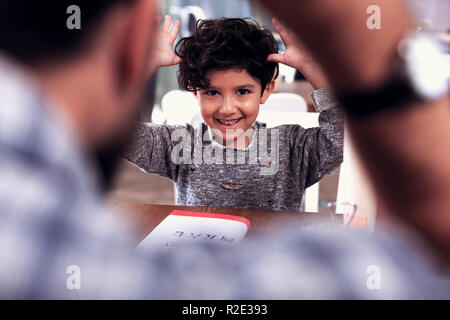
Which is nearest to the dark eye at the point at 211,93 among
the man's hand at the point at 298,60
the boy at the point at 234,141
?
the boy at the point at 234,141

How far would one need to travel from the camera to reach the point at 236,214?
408 millimetres

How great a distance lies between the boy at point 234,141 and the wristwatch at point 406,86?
0.11 meters

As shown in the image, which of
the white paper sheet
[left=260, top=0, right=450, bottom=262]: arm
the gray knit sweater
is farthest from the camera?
the gray knit sweater

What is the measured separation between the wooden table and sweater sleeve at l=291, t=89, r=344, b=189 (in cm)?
6

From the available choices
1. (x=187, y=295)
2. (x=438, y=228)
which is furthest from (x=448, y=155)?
(x=187, y=295)

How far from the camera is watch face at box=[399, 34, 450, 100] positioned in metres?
0.23

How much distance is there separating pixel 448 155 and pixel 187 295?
18cm

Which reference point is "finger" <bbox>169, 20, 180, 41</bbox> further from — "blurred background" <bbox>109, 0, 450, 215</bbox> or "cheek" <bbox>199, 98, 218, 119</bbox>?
"cheek" <bbox>199, 98, 218, 119</bbox>

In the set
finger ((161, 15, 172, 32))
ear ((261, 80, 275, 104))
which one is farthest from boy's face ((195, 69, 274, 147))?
finger ((161, 15, 172, 32))

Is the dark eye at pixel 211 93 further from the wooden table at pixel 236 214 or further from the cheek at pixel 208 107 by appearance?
the wooden table at pixel 236 214

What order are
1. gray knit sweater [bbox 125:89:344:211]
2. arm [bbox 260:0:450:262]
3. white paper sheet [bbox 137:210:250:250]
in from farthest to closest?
gray knit sweater [bbox 125:89:344:211] < white paper sheet [bbox 137:210:250:250] < arm [bbox 260:0:450:262]

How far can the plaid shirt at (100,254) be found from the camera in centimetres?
23

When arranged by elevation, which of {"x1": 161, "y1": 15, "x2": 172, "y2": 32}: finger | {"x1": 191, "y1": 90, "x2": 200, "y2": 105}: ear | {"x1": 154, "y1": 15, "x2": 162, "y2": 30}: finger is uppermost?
{"x1": 161, "y1": 15, "x2": 172, "y2": 32}: finger

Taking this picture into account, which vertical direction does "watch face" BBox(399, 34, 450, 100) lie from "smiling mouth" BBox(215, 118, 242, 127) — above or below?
above
